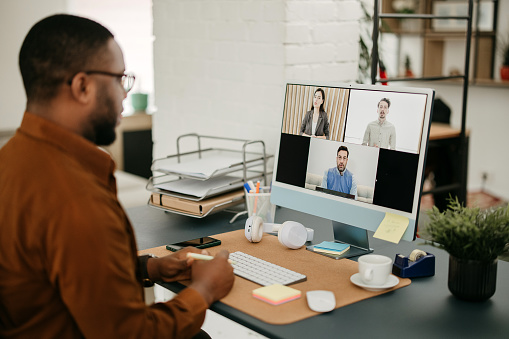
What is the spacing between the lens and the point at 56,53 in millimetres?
1071

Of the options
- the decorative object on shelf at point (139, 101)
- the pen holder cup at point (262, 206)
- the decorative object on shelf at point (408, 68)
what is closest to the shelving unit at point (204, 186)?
the pen holder cup at point (262, 206)

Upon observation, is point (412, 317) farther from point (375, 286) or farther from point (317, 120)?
point (317, 120)

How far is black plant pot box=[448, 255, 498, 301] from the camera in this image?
4.16 ft

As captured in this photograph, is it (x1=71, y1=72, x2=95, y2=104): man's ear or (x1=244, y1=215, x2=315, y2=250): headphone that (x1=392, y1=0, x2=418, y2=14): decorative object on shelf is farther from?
(x1=71, y1=72, x2=95, y2=104): man's ear

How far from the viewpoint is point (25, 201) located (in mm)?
1025

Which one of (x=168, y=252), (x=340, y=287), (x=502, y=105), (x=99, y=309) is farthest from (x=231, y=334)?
(x=502, y=105)

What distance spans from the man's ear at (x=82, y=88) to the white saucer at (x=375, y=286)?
702 mm

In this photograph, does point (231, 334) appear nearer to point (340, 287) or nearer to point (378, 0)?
point (340, 287)

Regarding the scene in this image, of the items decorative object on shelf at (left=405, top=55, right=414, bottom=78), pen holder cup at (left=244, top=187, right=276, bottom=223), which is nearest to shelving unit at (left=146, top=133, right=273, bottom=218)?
pen holder cup at (left=244, top=187, right=276, bottom=223)

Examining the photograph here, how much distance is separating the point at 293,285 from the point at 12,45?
3608mm

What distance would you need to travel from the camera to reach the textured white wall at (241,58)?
220 centimetres

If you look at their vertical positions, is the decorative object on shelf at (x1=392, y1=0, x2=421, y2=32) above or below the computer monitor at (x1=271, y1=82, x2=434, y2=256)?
above

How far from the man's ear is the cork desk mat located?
0.51m

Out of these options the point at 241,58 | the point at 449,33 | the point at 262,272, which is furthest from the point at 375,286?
the point at 449,33
